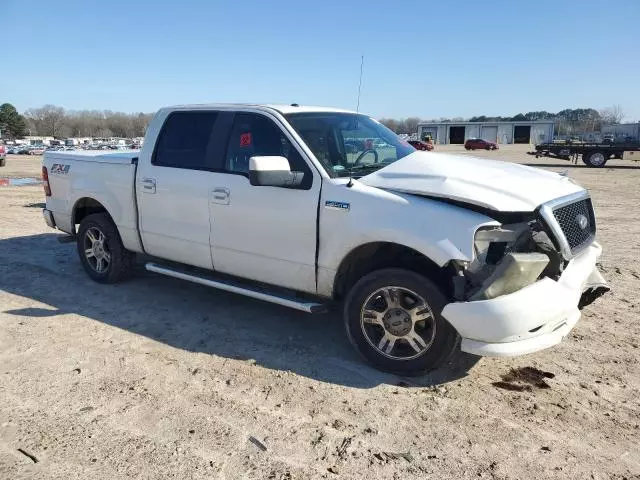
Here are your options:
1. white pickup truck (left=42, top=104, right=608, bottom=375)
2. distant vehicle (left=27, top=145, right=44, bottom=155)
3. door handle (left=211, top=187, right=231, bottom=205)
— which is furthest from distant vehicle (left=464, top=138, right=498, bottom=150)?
door handle (left=211, top=187, right=231, bottom=205)

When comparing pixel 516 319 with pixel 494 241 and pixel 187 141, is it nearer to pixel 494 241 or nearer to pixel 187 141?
pixel 494 241

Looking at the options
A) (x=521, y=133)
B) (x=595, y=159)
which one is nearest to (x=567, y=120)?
(x=521, y=133)

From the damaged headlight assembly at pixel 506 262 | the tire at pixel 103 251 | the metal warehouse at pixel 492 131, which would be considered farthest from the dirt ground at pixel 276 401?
the metal warehouse at pixel 492 131

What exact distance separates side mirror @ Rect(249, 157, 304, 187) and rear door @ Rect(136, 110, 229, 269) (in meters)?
0.91

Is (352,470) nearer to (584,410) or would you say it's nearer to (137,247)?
(584,410)

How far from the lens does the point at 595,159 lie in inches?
1134

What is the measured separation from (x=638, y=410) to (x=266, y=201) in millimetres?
3117

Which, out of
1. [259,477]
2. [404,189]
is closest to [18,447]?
[259,477]

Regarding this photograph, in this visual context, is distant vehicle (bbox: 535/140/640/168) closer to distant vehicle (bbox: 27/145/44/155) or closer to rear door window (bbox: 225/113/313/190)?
rear door window (bbox: 225/113/313/190)

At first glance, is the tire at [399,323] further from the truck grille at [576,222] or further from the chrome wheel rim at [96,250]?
the chrome wheel rim at [96,250]

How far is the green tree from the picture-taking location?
11388 cm

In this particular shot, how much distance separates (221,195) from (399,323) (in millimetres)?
1993

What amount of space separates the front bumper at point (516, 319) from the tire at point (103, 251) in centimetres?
401

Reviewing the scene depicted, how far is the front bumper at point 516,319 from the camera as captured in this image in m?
3.36
